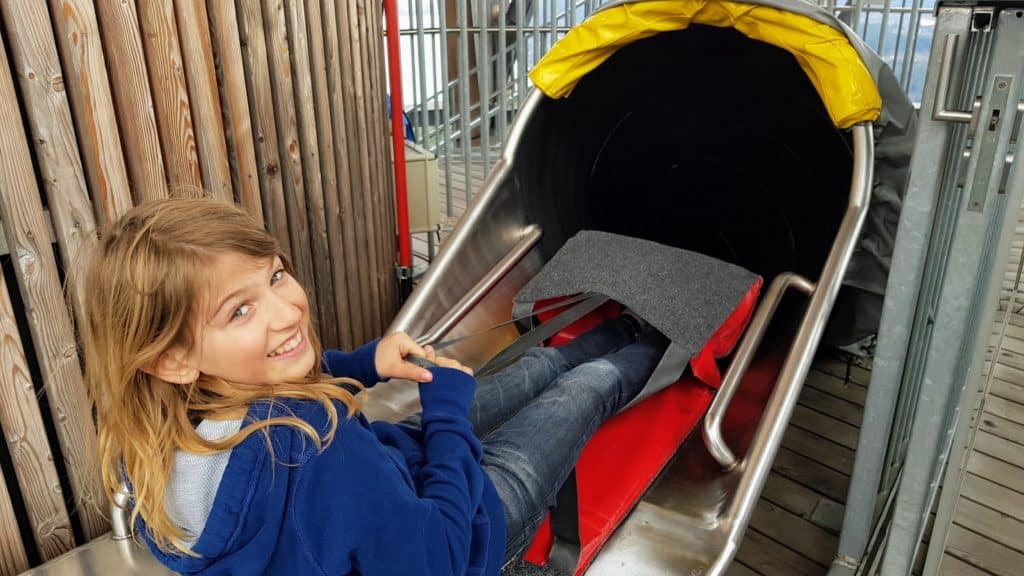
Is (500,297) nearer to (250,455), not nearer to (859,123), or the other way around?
(859,123)

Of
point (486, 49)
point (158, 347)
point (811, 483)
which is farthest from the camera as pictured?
point (486, 49)

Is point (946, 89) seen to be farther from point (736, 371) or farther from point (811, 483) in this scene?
point (811, 483)

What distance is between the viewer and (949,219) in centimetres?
134

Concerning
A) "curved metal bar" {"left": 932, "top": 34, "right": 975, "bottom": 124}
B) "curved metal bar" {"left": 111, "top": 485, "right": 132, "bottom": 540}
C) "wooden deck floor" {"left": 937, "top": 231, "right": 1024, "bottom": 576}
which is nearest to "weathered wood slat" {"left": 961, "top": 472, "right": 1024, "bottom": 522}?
"wooden deck floor" {"left": 937, "top": 231, "right": 1024, "bottom": 576}

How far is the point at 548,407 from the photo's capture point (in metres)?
1.41

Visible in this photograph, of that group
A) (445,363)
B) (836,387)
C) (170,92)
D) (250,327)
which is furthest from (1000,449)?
(170,92)

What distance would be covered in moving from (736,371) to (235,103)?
1249 millimetres

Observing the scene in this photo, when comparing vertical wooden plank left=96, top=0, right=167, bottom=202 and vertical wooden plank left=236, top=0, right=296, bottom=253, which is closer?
vertical wooden plank left=96, top=0, right=167, bottom=202

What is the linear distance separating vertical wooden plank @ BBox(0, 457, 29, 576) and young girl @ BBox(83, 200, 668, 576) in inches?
19.7

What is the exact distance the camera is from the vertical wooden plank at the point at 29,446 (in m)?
1.27

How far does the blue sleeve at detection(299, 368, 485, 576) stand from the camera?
2.77 feet

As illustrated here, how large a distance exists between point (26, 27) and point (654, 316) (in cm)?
129

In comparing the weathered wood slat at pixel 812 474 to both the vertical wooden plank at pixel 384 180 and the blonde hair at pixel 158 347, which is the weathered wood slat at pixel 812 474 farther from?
the blonde hair at pixel 158 347

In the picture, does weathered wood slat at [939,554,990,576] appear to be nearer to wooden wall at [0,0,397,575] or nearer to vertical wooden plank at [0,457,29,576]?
wooden wall at [0,0,397,575]
